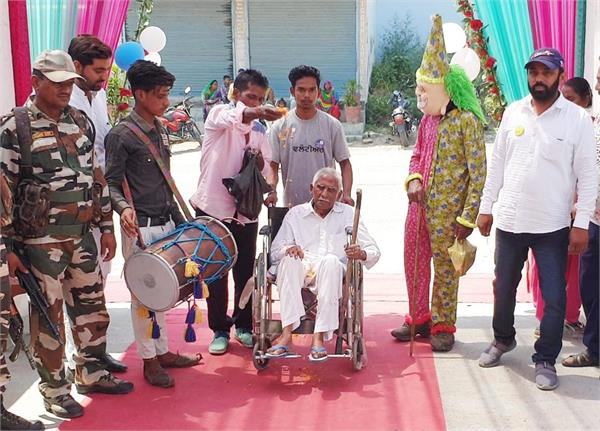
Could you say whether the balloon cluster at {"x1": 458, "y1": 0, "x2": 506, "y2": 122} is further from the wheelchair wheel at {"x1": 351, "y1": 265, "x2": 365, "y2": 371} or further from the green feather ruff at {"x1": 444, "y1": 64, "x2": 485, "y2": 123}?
the wheelchair wheel at {"x1": 351, "y1": 265, "x2": 365, "y2": 371}

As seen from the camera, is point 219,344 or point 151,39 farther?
point 151,39

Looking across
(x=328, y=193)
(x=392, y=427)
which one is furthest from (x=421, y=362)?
(x=328, y=193)

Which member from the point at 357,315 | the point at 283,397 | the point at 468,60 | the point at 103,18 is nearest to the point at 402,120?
the point at 468,60

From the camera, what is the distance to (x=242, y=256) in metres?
4.61

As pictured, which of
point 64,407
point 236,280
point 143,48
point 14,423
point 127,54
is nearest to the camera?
point 14,423

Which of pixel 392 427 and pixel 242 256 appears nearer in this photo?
pixel 392 427

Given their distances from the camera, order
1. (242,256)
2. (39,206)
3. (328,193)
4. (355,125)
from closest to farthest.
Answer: (39,206) → (328,193) → (242,256) → (355,125)

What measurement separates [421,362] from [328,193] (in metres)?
1.19

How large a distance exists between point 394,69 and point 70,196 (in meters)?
17.7

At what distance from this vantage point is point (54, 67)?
3.40 metres

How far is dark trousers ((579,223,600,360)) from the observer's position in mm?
4168

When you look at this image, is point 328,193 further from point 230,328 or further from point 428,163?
point 230,328

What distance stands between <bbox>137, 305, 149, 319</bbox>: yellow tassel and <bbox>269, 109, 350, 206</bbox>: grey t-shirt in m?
1.27

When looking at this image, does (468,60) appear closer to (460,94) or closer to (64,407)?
(460,94)
